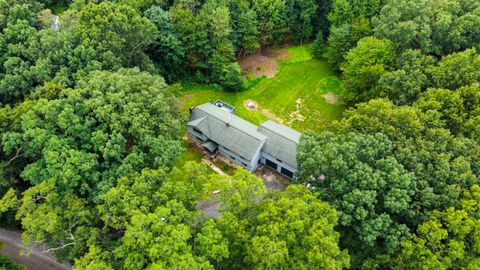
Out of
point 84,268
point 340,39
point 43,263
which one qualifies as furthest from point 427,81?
point 43,263

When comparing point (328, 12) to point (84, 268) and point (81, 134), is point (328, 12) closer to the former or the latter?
point (81, 134)

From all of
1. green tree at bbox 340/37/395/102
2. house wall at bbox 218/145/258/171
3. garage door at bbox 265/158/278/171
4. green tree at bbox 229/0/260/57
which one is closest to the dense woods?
green tree at bbox 340/37/395/102

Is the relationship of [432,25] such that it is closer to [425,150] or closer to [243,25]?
[425,150]

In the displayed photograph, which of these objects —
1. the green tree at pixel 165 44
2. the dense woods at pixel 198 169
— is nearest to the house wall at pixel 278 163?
the dense woods at pixel 198 169

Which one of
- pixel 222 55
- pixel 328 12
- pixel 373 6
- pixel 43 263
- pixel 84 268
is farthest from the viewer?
Answer: pixel 328 12

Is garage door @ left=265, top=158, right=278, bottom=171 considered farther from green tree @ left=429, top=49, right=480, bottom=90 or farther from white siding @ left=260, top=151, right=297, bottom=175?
green tree @ left=429, top=49, right=480, bottom=90

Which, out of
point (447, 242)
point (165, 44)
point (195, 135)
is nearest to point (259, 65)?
point (165, 44)
